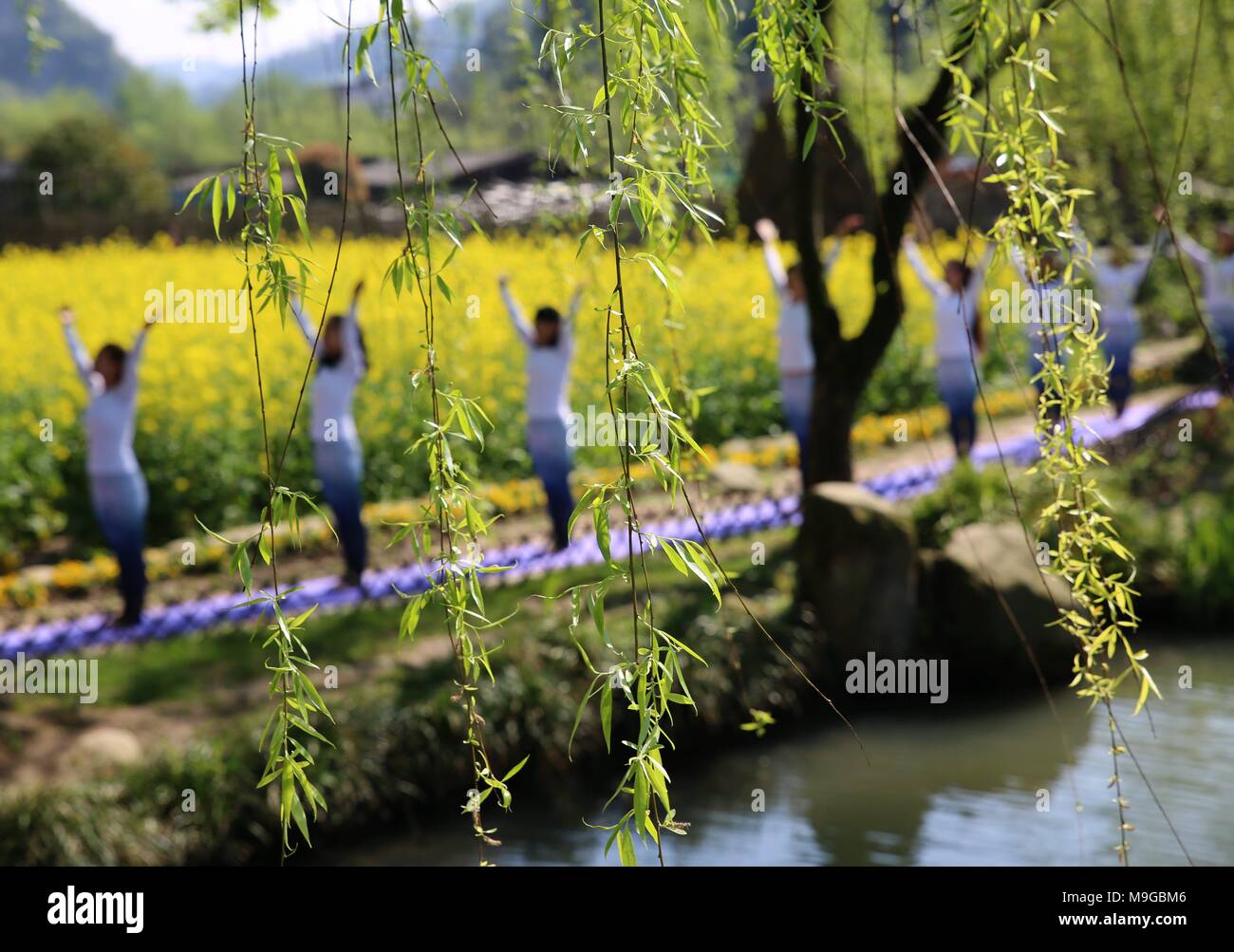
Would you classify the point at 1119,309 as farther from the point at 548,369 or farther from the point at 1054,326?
the point at 1054,326

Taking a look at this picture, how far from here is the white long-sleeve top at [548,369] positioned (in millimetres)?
6719

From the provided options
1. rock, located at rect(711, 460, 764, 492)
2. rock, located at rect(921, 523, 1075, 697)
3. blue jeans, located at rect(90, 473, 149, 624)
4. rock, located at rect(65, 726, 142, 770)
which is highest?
rock, located at rect(711, 460, 764, 492)

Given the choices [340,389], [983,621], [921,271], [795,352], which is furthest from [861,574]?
[921,271]

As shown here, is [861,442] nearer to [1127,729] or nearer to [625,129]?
[1127,729]

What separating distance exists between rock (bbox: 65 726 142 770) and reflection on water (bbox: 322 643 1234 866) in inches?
33.4

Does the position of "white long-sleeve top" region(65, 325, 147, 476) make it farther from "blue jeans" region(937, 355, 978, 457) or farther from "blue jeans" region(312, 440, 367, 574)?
"blue jeans" region(937, 355, 978, 457)

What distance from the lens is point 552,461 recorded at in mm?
6879

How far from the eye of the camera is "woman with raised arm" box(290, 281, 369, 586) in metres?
6.61

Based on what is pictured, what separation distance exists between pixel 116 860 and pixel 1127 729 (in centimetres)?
409

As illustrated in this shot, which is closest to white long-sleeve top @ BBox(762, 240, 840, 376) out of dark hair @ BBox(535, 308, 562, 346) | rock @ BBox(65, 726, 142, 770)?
dark hair @ BBox(535, 308, 562, 346)

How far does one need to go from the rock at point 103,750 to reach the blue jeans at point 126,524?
55.5 inches

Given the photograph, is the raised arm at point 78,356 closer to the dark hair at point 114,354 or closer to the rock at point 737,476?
the dark hair at point 114,354
